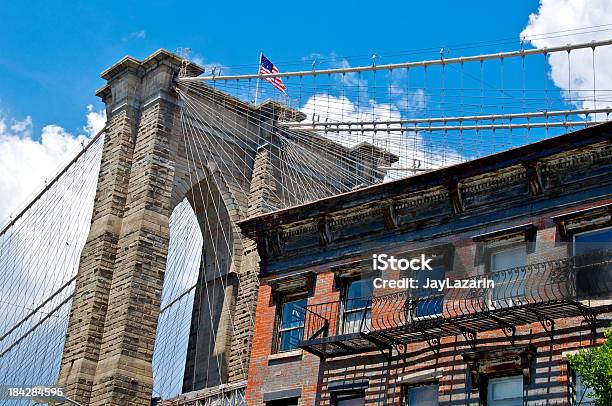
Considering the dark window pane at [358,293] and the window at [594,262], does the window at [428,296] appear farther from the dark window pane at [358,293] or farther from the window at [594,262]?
the window at [594,262]

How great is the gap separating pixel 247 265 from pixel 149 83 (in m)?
8.76

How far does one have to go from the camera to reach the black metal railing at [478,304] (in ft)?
78.7

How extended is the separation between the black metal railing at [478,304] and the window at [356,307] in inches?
1.0

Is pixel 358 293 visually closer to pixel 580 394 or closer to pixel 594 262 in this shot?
pixel 594 262

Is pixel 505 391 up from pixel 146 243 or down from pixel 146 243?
down

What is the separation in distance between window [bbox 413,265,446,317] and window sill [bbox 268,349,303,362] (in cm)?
366

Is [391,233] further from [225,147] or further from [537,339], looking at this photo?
[225,147]

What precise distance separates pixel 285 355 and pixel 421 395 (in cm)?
466

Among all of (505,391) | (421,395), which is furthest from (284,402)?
(505,391)

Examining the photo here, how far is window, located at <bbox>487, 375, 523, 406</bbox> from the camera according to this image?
80.2 feet

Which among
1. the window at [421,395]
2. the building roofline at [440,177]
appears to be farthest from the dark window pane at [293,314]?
the window at [421,395]

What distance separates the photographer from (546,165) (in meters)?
25.8

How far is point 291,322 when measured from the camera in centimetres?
3058

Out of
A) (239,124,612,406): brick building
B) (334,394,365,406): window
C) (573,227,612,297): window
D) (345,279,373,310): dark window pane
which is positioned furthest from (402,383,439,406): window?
(573,227,612,297): window
